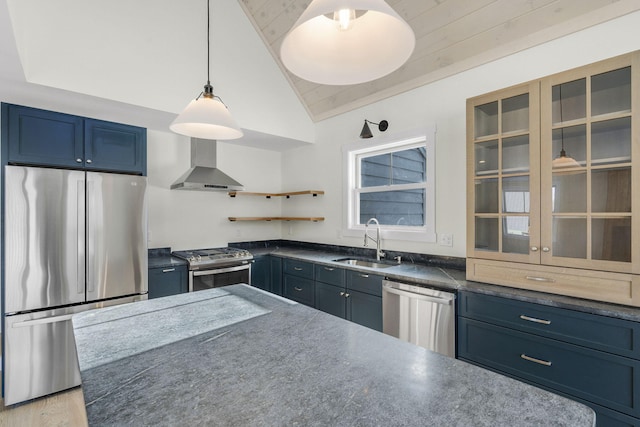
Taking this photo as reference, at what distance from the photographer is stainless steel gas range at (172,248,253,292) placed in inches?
125

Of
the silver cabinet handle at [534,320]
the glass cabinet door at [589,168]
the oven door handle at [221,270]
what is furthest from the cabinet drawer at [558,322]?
the oven door handle at [221,270]

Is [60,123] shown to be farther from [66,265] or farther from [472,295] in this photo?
[472,295]

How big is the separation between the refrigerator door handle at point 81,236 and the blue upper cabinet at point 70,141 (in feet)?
0.75

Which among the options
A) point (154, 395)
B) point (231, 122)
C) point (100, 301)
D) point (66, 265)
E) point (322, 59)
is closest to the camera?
point (154, 395)

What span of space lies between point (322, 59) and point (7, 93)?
270cm

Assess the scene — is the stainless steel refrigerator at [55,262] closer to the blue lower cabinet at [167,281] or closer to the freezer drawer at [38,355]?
the freezer drawer at [38,355]

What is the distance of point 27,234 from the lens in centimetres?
233

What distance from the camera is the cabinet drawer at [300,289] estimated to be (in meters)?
3.35

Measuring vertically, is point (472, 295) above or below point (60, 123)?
below

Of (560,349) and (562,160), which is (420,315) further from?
(562,160)

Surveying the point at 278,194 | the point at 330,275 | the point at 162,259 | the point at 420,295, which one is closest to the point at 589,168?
the point at 420,295

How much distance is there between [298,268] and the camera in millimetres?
3514

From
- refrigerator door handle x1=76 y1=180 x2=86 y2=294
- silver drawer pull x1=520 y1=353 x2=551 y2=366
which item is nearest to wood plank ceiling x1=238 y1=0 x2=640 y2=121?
silver drawer pull x1=520 y1=353 x2=551 y2=366

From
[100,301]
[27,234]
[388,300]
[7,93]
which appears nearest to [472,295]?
[388,300]
